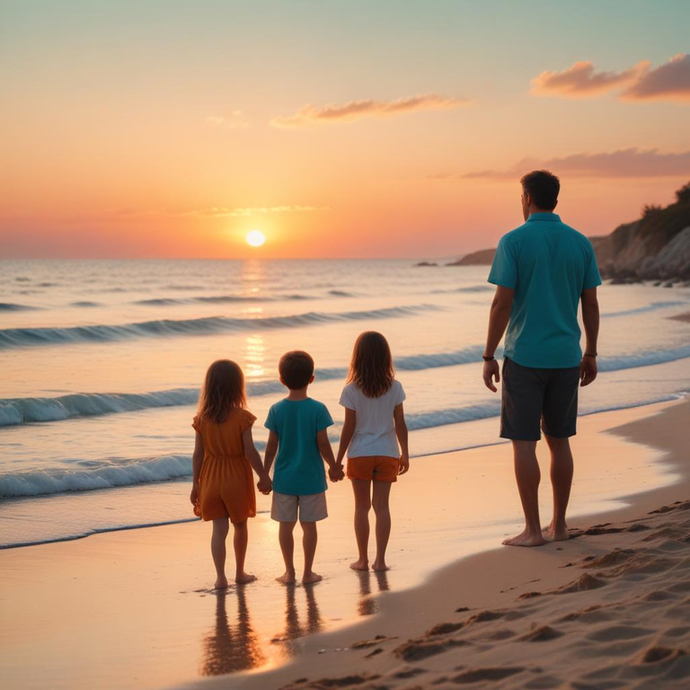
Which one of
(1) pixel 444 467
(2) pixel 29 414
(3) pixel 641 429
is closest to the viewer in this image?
(1) pixel 444 467

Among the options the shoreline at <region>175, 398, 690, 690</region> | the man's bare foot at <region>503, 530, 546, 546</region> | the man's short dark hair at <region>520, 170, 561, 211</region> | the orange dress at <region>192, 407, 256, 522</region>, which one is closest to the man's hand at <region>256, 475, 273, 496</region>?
the orange dress at <region>192, 407, 256, 522</region>

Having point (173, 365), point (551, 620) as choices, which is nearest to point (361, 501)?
point (551, 620)

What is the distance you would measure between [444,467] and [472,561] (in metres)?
3.34

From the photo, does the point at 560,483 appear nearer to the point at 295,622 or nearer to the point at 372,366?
the point at 372,366

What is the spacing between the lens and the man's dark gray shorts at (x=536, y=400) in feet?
17.0

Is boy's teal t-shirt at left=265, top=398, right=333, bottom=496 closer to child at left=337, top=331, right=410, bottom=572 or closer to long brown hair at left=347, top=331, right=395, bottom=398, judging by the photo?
child at left=337, top=331, right=410, bottom=572

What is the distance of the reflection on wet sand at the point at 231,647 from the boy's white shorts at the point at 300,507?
644 mm

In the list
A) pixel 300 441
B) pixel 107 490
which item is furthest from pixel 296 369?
pixel 107 490

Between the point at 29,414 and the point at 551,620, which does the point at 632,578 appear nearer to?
the point at 551,620

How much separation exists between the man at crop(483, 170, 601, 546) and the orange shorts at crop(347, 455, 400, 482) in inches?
28.9

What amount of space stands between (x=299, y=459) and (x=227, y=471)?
1.41 feet

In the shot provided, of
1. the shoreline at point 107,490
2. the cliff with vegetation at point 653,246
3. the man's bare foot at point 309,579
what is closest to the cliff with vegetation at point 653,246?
the cliff with vegetation at point 653,246

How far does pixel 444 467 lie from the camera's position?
8.52 metres

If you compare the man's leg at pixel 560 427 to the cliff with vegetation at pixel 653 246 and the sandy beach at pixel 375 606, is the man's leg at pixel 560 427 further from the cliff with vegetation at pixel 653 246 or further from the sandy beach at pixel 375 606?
the cliff with vegetation at pixel 653 246
